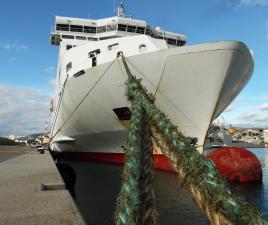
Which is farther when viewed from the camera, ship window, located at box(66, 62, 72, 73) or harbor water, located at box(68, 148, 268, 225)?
ship window, located at box(66, 62, 72, 73)

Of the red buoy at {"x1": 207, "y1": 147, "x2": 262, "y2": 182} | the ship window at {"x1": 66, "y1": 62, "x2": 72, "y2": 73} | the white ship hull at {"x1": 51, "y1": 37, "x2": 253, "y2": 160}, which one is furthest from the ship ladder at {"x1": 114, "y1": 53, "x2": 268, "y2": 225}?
the ship window at {"x1": 66, "y1": 62, "x2": 72, "y2": 73}

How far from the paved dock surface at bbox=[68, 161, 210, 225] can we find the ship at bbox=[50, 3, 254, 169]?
4.68 feet

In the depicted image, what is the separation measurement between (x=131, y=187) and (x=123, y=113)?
45.2ft

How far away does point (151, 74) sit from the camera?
14852mm

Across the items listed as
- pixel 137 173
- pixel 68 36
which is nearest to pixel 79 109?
pixel 68 36

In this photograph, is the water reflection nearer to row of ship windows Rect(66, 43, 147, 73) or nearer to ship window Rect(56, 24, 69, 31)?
row of ship windows Rect(66, 43, 147, 73)

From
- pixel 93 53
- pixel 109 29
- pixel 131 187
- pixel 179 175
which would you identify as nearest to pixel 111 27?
pixel 109 29

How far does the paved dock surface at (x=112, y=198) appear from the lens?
9664mm

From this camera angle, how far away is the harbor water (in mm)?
9766

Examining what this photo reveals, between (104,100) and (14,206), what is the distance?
38.9 feet

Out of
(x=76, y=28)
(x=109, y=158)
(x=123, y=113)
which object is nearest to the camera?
(x=123, y=113)

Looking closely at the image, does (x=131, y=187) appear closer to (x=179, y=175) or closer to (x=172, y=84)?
(x=179, y=175)

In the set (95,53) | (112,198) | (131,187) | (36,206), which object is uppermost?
(95,53)

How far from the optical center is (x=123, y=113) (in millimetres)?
16547
